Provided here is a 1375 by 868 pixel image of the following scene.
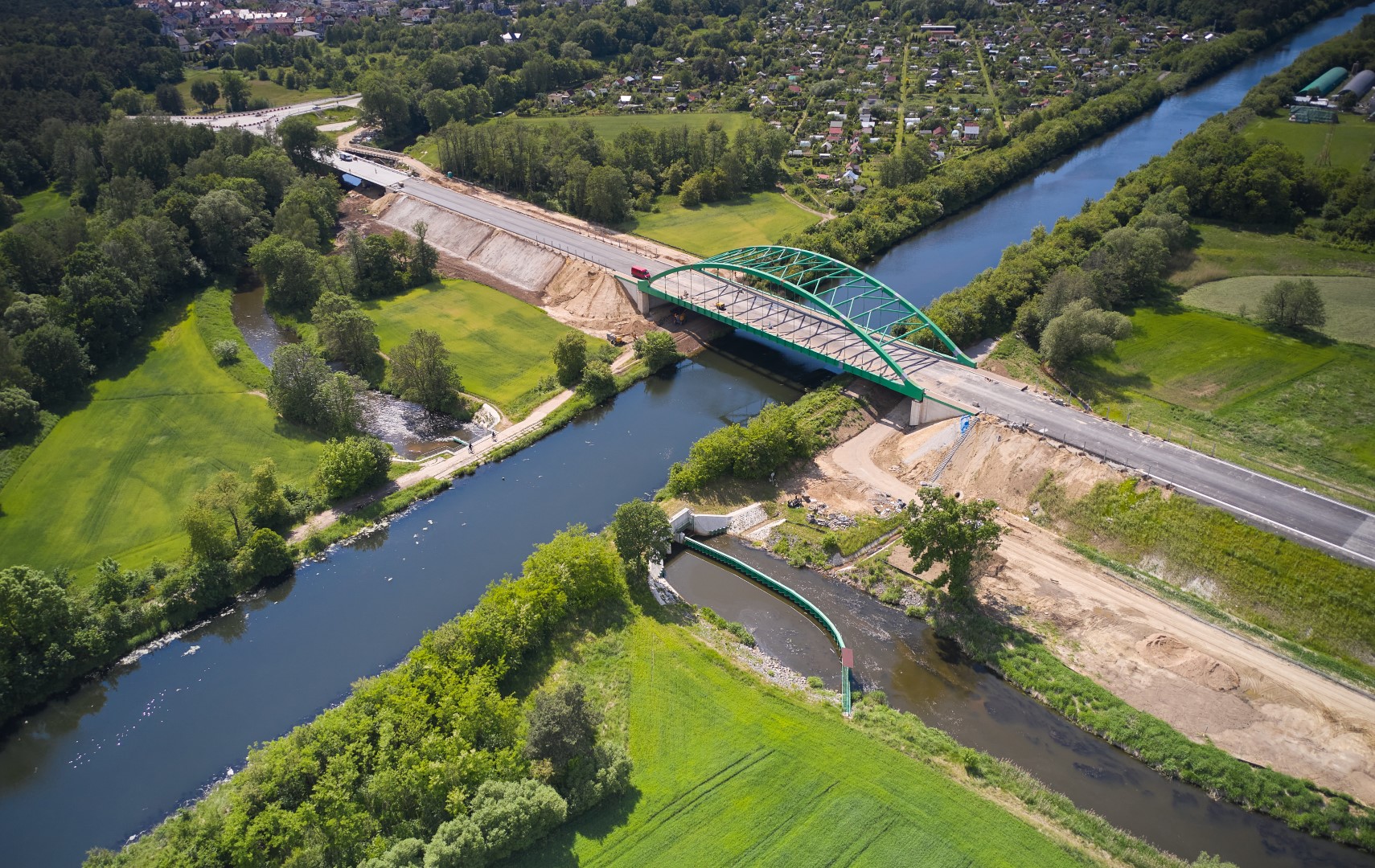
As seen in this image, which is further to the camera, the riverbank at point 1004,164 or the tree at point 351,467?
the riverbank at point 1004,164

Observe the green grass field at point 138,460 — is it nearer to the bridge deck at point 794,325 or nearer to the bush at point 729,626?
the bush at point 729,626

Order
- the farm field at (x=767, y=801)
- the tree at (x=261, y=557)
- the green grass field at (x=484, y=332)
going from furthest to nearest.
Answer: the green grass field at (x=484, y=332), the tree at (x=261, y=557), the farm field at (x=767, y=801)

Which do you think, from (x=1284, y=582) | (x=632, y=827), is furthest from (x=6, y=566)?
(x=1284, y=582)

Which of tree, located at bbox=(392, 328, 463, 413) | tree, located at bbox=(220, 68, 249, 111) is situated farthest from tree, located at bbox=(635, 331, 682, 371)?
tree, located at bbox=(220, 68, 249, 111)

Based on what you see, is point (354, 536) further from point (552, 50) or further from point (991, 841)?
point (552, 50)

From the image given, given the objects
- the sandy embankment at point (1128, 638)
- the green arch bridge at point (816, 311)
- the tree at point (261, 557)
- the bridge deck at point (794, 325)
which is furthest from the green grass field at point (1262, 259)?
the tree at point (261, 557)

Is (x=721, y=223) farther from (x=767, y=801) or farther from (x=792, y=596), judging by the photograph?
(x=767, y=801)

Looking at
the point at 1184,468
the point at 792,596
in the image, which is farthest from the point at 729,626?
the point at 1184,468
